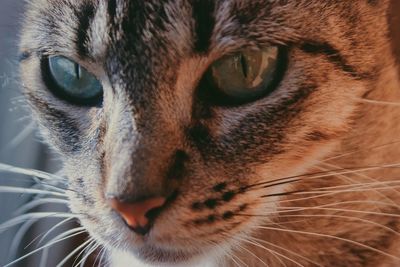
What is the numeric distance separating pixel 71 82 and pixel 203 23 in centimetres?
25

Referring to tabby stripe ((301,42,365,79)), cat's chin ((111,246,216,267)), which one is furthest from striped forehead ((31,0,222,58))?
cat's chin ((111,246,216,267))

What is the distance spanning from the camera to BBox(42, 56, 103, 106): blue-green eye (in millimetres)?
916

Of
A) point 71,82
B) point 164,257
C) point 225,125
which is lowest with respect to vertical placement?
point 164,257

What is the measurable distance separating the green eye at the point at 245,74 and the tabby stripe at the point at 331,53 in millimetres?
49

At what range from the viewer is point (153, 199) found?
76 centimetres

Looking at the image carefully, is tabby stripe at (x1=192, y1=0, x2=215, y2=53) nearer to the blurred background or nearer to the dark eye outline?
the dark eye outline

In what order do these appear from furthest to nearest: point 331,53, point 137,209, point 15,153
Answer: point 15,153
point 331,53
point 137,209

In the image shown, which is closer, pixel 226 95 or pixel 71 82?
pixel 226 95

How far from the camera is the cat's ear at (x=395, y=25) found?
3.53ft

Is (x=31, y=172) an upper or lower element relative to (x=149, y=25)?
lower

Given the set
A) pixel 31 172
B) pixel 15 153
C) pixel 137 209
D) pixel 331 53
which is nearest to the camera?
pixel 137 209

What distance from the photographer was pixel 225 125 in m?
0.83

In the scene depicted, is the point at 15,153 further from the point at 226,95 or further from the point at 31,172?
the point at 226,95

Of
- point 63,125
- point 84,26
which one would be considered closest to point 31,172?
point 63,125
